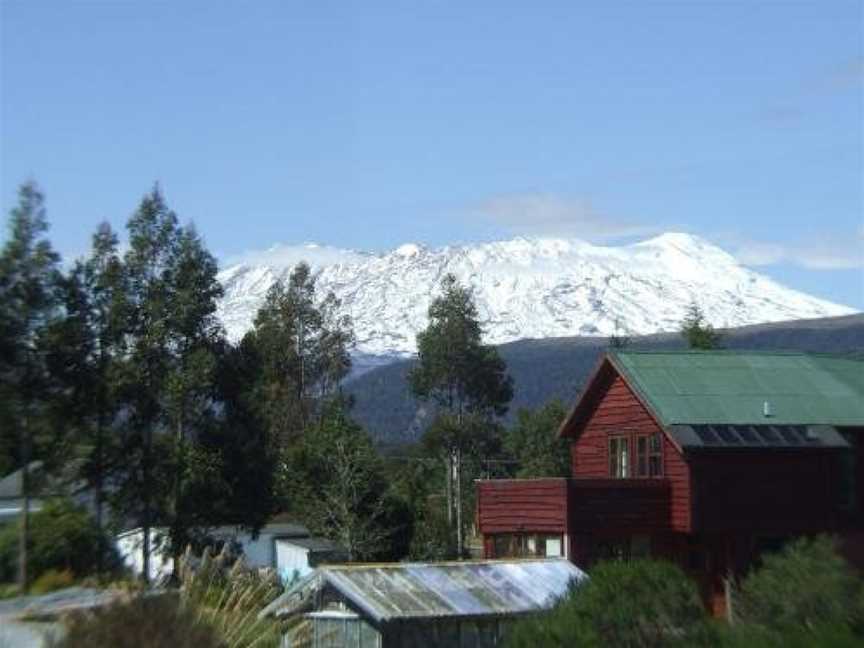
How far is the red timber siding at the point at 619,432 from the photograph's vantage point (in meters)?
41.8

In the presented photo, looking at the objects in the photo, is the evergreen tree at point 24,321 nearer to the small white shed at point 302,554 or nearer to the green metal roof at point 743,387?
the green metal roof at point 743,387

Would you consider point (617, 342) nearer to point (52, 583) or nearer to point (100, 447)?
point (100, 447)

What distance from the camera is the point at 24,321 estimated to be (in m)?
33.4

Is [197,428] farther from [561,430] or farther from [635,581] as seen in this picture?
[635,581]

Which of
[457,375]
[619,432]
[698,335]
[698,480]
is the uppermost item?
[698,335]

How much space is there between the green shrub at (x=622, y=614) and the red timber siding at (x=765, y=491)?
2467 centimetres

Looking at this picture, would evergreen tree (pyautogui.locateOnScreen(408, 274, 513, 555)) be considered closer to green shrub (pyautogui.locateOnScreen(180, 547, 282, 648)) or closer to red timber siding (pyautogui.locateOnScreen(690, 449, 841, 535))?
red timber siding (pyautogui.locateOnScreen(690, 449, 841, 535))

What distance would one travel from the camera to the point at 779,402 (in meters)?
44.6

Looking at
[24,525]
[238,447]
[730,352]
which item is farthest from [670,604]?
[238,447]

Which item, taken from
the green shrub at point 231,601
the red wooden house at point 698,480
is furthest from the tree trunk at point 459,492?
the green shrub at point 231,601

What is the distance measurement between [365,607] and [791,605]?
12.8 meters

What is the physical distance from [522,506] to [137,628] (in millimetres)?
28568

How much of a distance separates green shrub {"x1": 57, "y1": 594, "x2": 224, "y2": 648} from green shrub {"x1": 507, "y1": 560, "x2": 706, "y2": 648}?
3.45 m

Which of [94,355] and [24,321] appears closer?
[24,321]
